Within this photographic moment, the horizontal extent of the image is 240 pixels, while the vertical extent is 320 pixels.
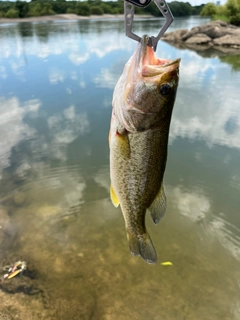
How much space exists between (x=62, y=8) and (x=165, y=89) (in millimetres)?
83068

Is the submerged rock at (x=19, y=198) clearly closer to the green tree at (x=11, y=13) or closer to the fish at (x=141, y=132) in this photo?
the fish at (x=141, y=132)

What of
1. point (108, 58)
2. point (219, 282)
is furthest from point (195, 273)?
point (108, 58)

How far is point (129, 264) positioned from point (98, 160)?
3.11 m

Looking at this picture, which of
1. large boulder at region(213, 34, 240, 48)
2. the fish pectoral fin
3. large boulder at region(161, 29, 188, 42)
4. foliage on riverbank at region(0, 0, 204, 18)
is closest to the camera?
the fish pectoral fin

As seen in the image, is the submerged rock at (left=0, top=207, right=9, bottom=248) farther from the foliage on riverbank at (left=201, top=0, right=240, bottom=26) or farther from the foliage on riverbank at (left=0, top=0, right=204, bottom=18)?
the foliage on riverbank at (left=0, top=0, right=204, bottom=18)

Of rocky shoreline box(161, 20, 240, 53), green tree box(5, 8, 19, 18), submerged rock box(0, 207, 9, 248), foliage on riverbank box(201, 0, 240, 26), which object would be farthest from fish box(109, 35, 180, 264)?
green tree box(5, 8, 19, 18)

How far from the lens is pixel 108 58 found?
19000 mm

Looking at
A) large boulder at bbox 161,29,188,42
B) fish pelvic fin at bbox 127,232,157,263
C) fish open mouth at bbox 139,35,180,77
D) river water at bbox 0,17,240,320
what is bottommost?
large boulder at bbox 161,29,188,42

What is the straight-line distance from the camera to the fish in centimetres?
197

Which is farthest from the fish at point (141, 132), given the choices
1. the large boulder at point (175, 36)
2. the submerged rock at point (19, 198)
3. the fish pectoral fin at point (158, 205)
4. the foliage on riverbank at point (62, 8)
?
the foliage on riverbank at point (62, 8)

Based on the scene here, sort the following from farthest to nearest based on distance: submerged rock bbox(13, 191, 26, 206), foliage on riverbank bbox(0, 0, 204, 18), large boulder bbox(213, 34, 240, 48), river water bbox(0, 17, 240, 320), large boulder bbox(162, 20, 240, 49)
→ foliage on riverbank bbox(0, 0, 204, 18)
large boulder bbox(162, 20, 240, 49)
large boulder bbox(213, 34, 240, 48)
submerged rock bbox(13, 191, 26, 206)
river water bbox(0, 17, 240, 320)

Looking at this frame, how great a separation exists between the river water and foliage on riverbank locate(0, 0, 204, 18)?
55.4 meters

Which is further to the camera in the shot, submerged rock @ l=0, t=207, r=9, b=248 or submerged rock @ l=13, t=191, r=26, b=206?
submerged rock @ l=13, t=191, r=26, b=206

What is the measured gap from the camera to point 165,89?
6.59 ft
